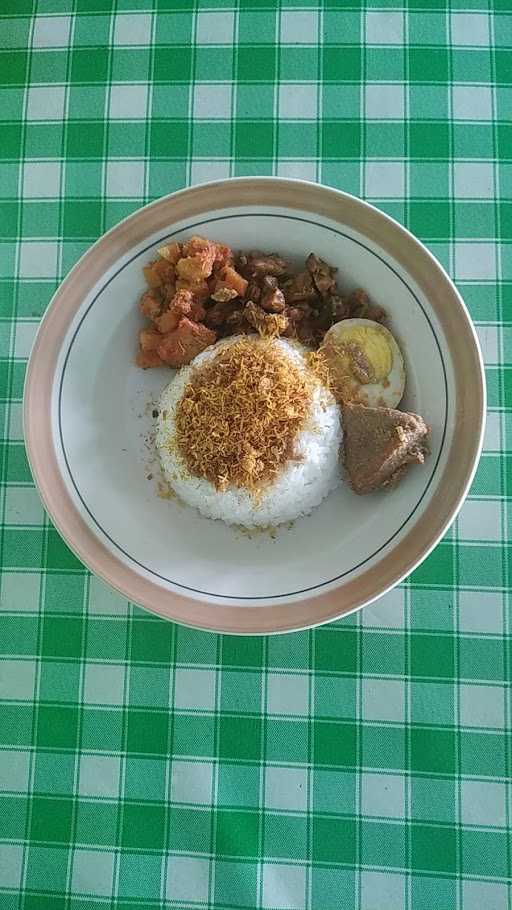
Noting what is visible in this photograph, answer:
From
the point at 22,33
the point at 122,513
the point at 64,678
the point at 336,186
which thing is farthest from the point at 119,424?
the point at 22,33

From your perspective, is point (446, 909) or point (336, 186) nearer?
point (446, 909)

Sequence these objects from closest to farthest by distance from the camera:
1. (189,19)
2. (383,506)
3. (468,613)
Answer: (383,506)
(468,613)
(189,19)

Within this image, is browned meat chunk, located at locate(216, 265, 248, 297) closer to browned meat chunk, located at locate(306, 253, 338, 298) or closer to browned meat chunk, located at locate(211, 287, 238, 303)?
browned meat chunk, located at locate(211, 287, 238, 303)

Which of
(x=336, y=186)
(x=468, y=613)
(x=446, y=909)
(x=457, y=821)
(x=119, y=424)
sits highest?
(x=336, y=186)

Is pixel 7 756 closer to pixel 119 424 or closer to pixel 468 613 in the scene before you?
pixel 119 424

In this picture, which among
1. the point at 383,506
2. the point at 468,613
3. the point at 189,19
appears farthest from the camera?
the point at 189,19

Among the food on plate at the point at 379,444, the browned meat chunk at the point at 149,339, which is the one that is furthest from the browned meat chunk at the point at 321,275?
the browned meat chunk at the point at 149,339

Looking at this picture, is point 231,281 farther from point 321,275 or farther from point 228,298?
point 321,275
